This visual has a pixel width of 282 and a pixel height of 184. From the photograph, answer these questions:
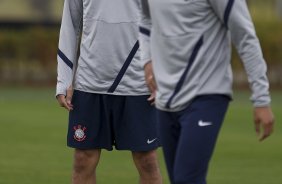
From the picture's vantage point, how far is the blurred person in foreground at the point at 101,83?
8734mm

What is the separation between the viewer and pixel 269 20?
37.9 meters

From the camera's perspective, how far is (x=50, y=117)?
21.8 meters

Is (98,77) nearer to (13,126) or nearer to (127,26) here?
(127,26)

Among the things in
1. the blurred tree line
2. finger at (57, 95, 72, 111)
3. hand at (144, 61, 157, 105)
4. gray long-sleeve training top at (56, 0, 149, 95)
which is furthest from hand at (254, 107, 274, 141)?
the blurred tree line

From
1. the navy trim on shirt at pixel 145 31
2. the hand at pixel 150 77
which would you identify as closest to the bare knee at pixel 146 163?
the hand at pixel 150 77

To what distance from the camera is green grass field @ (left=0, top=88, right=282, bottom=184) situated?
41.5 ft

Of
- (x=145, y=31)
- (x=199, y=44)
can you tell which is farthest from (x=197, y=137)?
(x=145, y=31)

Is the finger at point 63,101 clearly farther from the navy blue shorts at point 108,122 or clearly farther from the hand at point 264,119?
the hand at point 264,119

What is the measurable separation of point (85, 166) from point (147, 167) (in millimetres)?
532

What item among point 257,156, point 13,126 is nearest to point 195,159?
point 257,156

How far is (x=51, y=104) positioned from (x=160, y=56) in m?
18.6

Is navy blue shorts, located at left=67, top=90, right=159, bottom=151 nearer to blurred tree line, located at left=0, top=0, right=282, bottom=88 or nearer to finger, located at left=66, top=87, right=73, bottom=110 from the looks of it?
finger, located at left=66, top=87, right=73, bottom=110

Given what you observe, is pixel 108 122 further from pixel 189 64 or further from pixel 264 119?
pixel 264 119

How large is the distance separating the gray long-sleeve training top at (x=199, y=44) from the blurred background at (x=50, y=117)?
5242 millimetres
